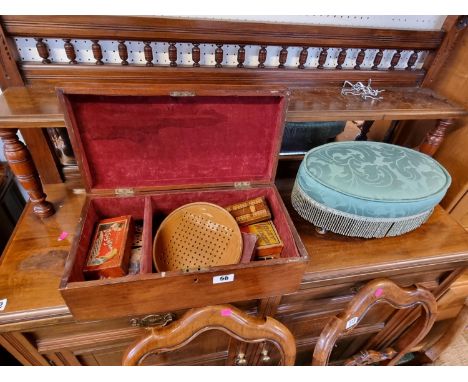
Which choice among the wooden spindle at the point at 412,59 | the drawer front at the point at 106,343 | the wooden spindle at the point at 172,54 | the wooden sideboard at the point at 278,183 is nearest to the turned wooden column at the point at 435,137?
the wooden sideboard at the point at 278,183

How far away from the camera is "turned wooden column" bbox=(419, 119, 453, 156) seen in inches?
48.1

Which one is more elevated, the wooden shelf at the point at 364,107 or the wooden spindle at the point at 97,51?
the wooden spindle at the point at 97,51

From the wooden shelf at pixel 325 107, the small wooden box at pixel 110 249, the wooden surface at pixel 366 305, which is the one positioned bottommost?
the wooden surface at pixel 366 305

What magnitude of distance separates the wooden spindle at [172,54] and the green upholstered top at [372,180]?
2.09 feet

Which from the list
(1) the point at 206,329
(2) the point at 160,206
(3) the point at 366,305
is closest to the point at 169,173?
(2) the point at 160,206

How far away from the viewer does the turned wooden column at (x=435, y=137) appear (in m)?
1.22

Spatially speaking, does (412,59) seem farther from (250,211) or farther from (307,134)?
(250,211)

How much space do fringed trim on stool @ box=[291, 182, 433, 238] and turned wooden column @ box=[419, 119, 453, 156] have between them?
405 millimetres

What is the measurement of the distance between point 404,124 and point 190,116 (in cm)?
121

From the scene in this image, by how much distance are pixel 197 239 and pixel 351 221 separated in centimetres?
56

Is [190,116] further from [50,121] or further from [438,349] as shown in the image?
[438,349]

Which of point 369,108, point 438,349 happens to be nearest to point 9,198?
point 369,108

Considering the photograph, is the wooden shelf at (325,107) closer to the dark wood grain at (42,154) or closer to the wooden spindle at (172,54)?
the dark wood grain at (42,154)

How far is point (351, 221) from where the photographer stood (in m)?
1.00
